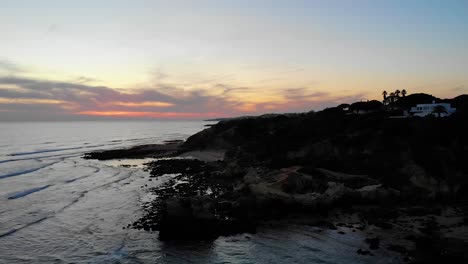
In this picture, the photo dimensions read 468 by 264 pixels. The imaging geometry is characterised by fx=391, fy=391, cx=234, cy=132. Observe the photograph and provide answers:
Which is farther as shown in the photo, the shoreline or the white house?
the white house

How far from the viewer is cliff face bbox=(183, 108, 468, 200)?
36250 millimetres

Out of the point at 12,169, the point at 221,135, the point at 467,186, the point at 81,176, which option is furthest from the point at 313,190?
the point at 221,135

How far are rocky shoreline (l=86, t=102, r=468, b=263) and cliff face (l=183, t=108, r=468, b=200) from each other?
116 mm

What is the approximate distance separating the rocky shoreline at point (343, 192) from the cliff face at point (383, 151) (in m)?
0.12

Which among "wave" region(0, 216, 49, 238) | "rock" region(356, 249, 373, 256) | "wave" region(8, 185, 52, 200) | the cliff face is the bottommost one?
"rock" region(356, 249, 373, 256)

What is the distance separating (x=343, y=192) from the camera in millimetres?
32312

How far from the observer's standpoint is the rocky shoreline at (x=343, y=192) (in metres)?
25.1

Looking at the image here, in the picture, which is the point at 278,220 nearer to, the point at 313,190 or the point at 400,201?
the point at 313,190

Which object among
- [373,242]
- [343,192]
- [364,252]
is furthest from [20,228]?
[343,192]

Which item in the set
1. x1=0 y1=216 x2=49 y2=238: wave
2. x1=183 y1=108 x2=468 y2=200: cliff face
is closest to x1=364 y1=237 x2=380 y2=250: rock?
x1=183 y1=108 x2=468 y2=200: cliff face

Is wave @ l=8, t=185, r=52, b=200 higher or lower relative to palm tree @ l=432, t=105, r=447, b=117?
lower

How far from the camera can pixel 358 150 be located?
48188mm

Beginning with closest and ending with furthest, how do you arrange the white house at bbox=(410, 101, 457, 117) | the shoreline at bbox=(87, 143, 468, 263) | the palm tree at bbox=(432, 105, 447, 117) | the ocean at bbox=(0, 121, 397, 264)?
the ocean at bbox=(0, 121, 397, 264) → the shoreline at bbox=(87, 143, 468, 263) → the palm tree at bbox=(432, 105, 447, 117) → the white house at bbox=(410, 101, 457, 117)

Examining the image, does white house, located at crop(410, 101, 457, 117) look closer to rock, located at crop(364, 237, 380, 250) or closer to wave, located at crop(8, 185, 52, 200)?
rock, located at crop(364, 237, 380, 250)
